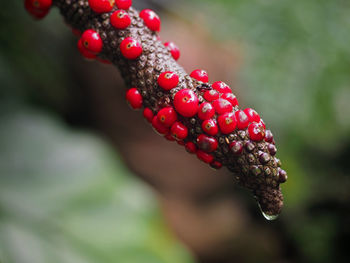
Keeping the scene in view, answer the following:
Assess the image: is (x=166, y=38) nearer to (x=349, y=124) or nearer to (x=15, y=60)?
(x=15, y=60)

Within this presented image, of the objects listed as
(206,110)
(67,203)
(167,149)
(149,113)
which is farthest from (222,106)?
(167,149)

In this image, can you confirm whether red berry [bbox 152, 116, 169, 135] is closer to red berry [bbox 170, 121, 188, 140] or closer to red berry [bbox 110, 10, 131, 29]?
red berry [bbox 170, 121, 188, 140]

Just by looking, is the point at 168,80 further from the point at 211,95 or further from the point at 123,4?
the point at 123,4

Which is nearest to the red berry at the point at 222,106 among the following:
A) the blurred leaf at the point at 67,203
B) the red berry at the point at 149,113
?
the red berry at the point at 149,113

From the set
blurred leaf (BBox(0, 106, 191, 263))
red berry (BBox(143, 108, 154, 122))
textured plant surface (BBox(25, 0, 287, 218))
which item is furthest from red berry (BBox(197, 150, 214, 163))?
blurred leaf (BBox(0, 106, 191, 263))

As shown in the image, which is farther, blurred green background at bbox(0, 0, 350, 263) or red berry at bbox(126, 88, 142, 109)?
blurred green background at bbox(0, 0, 350, 263)

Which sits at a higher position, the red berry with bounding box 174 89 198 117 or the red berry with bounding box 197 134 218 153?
the red berry with bounding box 174 89 198 117
